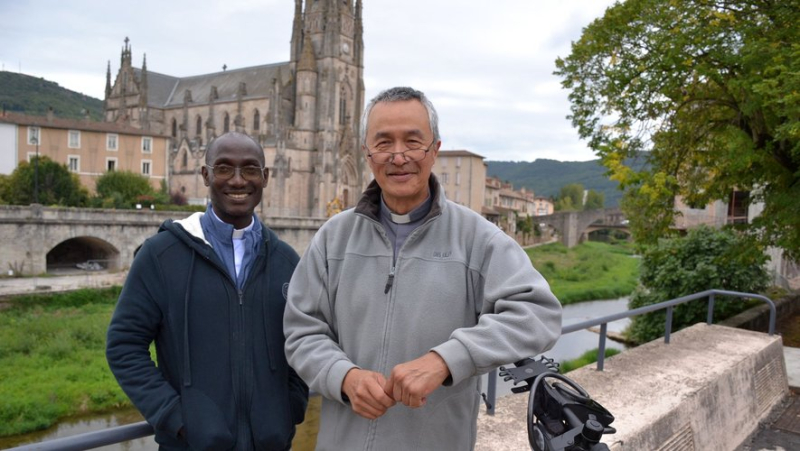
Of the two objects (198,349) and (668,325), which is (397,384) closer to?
(198,349)

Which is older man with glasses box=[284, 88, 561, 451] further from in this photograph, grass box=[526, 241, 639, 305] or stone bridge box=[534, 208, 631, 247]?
stone bridge box=[534, 208, 631, 247]

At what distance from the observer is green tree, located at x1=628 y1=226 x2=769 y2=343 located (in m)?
12.7

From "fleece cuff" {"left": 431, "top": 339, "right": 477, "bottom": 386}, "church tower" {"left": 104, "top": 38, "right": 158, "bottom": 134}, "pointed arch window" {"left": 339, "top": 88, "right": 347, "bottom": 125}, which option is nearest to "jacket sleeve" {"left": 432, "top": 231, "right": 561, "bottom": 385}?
"fleece cuff" {"left": 431, "top": 339, "right": 477, "bottom": 386}

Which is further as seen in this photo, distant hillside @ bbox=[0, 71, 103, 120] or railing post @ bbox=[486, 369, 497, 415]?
distant hillside @ bbox=[0, 71, 103, 120]

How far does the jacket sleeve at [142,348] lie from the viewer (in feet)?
6.23

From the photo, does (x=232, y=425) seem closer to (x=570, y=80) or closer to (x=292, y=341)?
(x=292, y=341)

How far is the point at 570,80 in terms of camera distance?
9594mm

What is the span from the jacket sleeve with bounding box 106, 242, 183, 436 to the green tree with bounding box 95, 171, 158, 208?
42.0 metres

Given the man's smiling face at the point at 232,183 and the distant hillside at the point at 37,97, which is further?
the distant hillside at the point at 37,97

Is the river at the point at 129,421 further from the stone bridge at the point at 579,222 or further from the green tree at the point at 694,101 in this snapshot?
the stone bridge at the point at 579,222

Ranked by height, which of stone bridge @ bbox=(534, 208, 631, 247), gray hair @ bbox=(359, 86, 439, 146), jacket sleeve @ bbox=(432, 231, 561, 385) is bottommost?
stone bridge @ bbox=(534, 208, 631, 247)

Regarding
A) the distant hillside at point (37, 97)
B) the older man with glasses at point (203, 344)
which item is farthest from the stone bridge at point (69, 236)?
the distant hillside at point (37, 97)

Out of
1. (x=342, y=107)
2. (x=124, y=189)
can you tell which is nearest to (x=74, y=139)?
(x=124, y=189)

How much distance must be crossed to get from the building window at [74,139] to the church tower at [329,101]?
16.3 m
